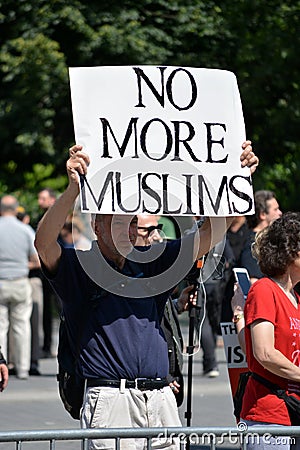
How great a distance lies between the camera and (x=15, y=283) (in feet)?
40.8

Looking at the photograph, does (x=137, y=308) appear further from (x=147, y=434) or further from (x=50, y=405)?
(x=50, y=405)

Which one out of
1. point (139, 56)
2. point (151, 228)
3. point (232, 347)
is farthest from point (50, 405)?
point (139, 56)

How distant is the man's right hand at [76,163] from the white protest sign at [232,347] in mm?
2255

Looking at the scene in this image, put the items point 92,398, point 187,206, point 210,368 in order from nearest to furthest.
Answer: point 92,398 < point 187,206 < point 210,368

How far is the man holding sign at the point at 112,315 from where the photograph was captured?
4758mm

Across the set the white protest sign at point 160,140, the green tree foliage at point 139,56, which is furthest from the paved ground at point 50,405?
the green tree foliage at point 139,56

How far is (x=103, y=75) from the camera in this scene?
5031 mm

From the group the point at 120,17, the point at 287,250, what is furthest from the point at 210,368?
the point at 120,17

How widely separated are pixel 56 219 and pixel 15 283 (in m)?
7.89

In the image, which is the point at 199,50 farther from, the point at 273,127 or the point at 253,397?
the point at 253,397

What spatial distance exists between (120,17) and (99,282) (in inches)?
555

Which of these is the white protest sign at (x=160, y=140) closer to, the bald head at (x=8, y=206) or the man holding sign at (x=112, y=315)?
the man holding sign at (x=112, y=315)

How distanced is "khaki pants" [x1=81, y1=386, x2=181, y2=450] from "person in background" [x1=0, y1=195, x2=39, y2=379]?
746 centimetres

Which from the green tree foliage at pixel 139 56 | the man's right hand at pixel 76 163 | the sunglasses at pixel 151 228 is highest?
the green tree foliage at pixel 139 56
